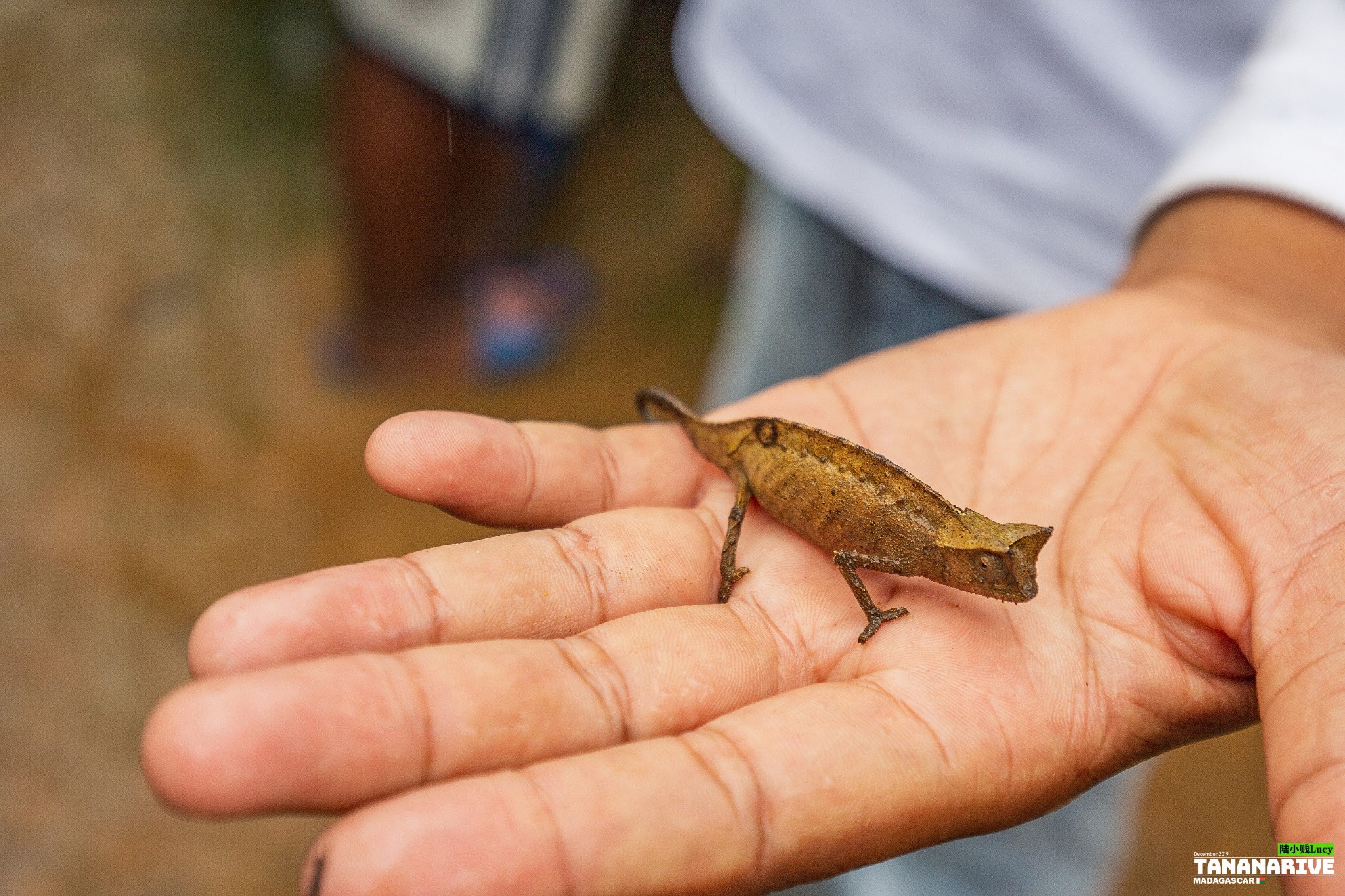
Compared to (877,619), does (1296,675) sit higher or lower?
lower

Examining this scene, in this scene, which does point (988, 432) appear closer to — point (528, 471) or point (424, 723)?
point (528, 471)

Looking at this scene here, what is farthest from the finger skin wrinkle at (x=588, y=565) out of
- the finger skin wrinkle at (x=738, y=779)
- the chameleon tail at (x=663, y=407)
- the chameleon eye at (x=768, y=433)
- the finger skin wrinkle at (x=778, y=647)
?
the chameleon tail at (x=663, y=407)

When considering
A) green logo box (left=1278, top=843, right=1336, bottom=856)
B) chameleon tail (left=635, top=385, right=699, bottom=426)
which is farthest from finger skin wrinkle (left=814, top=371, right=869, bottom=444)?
green logo box (left=1278, top=843, right=1336, bottom=856)

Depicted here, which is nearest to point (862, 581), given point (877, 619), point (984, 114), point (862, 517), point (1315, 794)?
point (862, 517)

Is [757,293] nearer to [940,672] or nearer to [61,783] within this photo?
[940,672]

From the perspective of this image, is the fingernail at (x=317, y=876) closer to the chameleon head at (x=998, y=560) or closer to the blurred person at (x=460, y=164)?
the chameleon head at (x=998, y=560)

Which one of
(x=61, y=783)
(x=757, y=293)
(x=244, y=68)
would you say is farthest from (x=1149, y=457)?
(x=244, y=68)

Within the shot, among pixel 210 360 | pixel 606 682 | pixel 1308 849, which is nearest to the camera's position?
pixel 1308 849
